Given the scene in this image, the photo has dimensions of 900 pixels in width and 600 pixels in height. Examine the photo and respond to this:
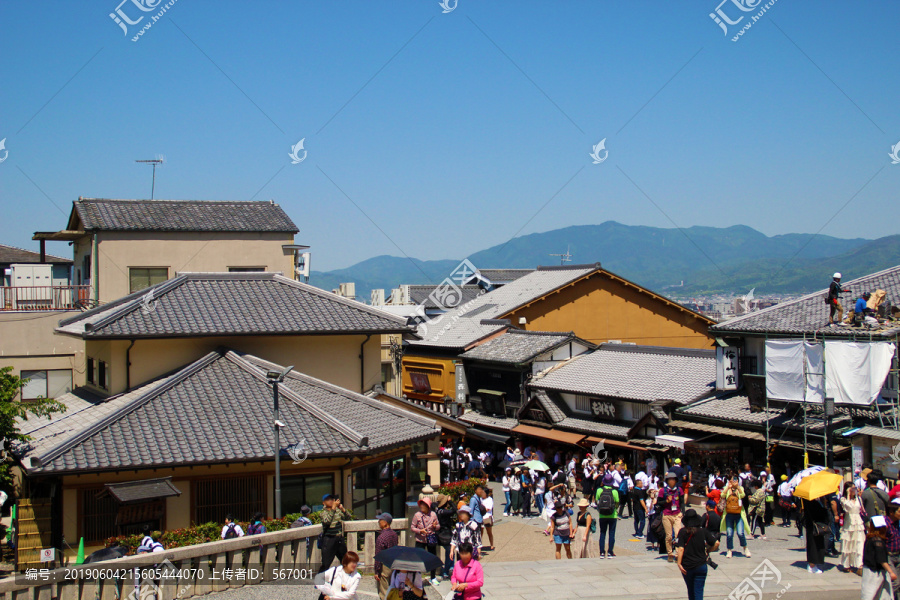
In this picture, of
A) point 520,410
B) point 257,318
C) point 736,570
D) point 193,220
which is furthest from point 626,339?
point 736,570

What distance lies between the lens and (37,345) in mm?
30469

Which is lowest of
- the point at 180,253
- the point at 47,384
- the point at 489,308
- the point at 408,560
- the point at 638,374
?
the point at 408,560

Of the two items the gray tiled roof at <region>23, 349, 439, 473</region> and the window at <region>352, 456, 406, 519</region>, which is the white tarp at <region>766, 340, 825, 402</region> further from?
the window at <region>352, 456, 406, 519</region>

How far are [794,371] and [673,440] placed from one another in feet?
15.6

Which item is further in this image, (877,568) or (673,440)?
(673,440)

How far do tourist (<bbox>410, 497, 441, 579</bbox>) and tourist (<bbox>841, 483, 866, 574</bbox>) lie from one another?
7730 millimetres

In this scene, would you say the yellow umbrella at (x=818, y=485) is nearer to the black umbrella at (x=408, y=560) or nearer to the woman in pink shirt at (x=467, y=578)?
the woman in pink shirt at (x=467, y=578)

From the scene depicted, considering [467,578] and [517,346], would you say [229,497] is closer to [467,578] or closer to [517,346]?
[467,578]

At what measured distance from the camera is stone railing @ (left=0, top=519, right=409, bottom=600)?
38.1ft

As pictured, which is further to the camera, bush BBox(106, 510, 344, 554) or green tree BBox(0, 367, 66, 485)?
green tree BBox(0, 367, 66, 485)

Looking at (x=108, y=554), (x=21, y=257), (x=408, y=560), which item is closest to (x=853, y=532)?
(x=408, y=560)

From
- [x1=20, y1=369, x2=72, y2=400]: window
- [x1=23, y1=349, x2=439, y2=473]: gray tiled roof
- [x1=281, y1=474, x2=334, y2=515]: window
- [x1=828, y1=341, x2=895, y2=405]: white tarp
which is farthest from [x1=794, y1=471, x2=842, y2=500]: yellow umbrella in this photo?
[x1=20, y1=369, x2=72, y2=400]: window

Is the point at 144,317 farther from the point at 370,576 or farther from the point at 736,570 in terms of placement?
the point at 736,570

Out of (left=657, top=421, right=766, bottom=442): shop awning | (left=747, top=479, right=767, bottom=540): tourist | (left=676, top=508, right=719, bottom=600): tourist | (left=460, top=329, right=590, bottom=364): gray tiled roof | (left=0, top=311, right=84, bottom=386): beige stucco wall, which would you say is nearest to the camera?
(left=676, top=508, right=719, bottom=600): tourist
